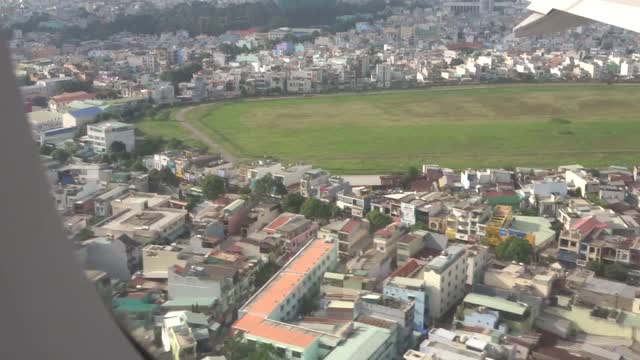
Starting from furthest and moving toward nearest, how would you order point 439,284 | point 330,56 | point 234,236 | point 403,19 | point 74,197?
point 403,19 < point 330,56 < point 74,197 < point 234,236 < point 439,284

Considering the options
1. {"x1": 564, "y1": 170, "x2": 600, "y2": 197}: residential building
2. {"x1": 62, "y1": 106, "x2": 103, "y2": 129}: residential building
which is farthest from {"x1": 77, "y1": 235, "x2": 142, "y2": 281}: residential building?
{"x1": 62, "y1": 106, "x2": 103, "y2": 129}: residential building

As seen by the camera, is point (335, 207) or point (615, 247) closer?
point (615, 247)

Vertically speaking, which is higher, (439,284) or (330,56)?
(330,56)

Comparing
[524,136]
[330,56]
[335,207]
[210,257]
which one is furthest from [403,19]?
[210,257]

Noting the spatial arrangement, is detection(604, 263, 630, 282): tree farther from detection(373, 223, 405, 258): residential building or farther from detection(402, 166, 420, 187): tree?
detection(402, 166, 420, 187): tree

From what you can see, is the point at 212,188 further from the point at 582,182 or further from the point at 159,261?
the point at 582,182

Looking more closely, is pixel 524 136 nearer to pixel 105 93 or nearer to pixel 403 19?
pixel 105 93

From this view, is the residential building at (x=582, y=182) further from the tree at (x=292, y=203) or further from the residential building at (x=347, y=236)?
the tree at (x=292, y=203)
